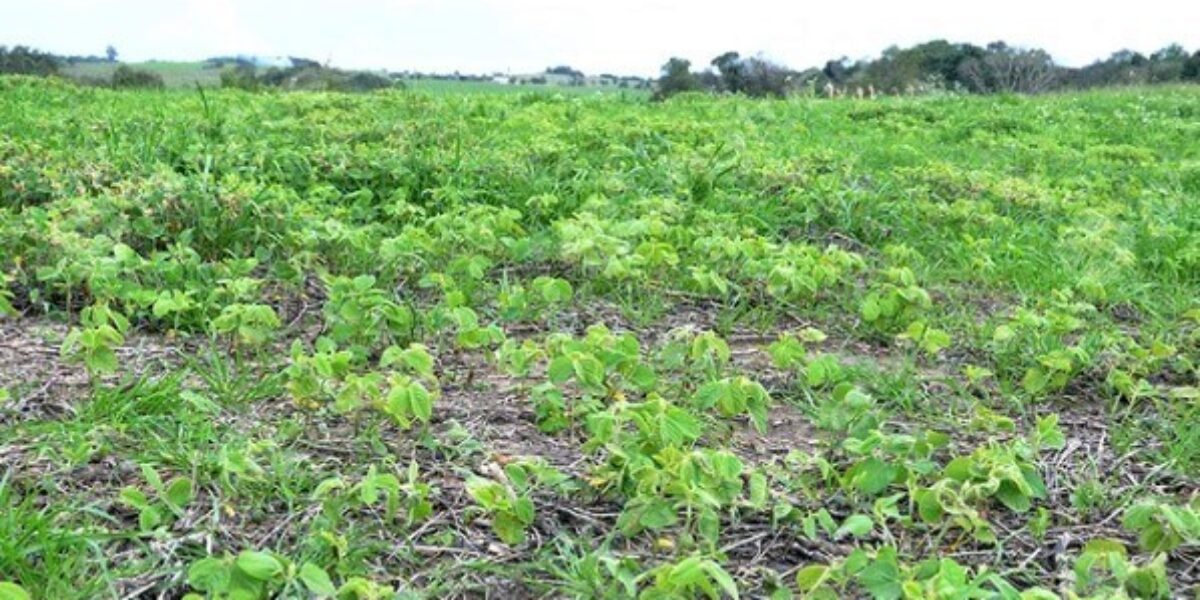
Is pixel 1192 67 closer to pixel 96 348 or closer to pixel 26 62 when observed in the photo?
pixel 26 62

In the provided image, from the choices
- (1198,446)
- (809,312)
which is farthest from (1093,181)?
(1198,446)

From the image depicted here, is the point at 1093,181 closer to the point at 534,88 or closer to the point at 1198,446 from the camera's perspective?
the point at 1198,446

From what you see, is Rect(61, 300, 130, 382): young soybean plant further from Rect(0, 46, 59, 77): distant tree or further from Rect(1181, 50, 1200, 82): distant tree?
Rect(1181, 50, 1200, 82): distant tree

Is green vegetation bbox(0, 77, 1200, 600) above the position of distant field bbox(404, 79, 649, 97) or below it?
below

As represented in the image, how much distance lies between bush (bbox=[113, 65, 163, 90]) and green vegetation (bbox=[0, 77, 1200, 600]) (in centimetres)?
888

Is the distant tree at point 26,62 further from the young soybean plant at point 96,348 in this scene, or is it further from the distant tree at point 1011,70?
the distant tree at point 1011,70

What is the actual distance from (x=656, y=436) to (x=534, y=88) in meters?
11.0

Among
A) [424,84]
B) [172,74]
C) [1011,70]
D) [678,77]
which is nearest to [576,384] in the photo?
[424,84]

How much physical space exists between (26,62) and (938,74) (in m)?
19.1

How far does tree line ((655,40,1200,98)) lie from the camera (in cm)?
1861

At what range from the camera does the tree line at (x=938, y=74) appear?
18.6 m

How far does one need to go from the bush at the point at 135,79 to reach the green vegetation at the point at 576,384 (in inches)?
350

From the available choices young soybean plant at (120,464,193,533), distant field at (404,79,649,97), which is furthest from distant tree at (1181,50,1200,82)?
young soybean plant at (120,464,193,533)

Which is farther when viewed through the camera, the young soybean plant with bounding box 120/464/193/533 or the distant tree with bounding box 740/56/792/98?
the distant tree with bounding box 740/56/792/98
